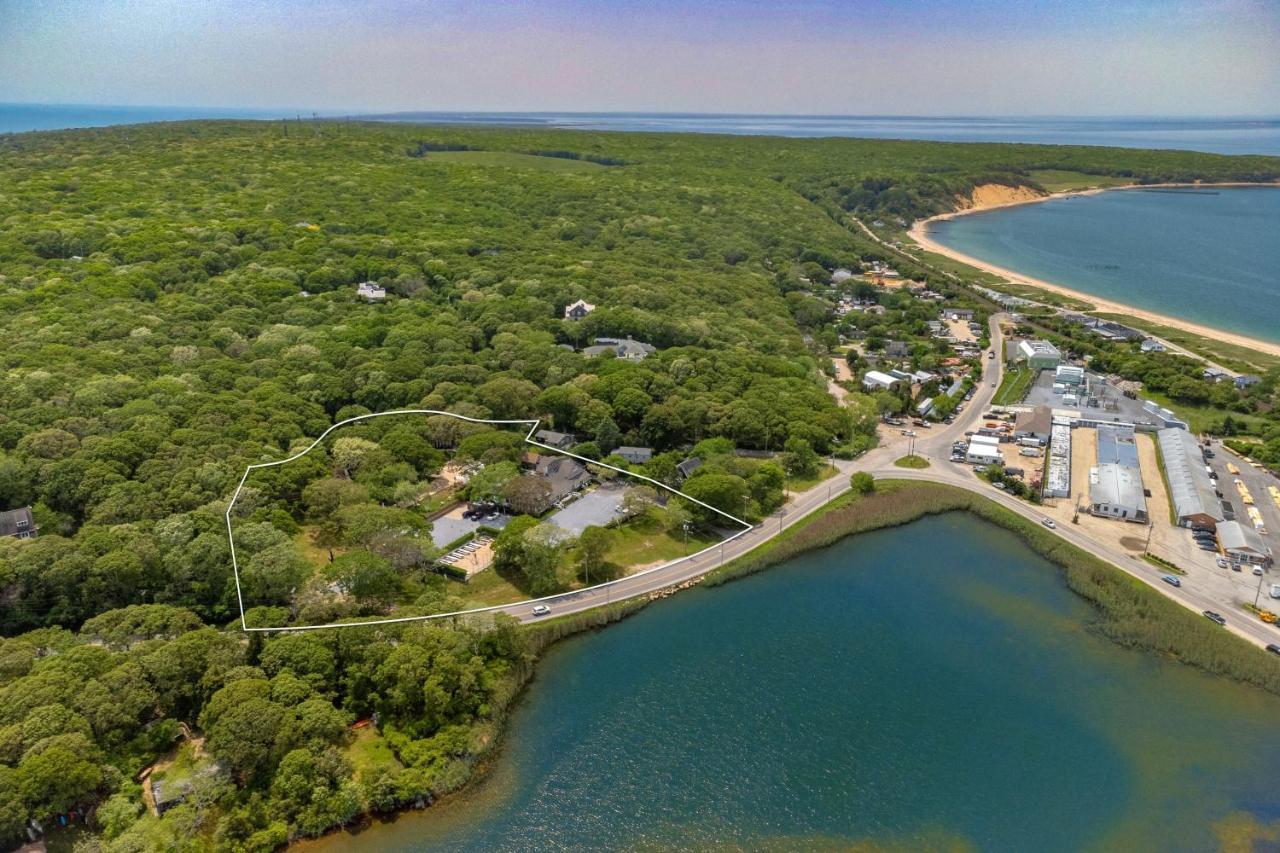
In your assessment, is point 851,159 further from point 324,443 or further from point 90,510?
point 90,510

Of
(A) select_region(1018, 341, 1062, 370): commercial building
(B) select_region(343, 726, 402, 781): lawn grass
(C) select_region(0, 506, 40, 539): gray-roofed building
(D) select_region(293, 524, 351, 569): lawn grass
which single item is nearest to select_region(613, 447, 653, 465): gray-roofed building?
(D) select_region(293, 524, 351, 569): lawn grass

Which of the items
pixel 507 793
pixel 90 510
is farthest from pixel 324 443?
pixel 507 793

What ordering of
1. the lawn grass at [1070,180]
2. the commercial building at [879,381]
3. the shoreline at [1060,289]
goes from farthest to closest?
the lawn grass at [1070,180] → the shoreline at [1060,289] → the commercial building at [879,381]

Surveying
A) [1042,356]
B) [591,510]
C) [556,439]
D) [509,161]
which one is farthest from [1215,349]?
[509,161]

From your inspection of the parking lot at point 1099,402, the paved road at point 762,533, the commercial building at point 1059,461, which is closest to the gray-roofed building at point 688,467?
the paved road at point 762,533

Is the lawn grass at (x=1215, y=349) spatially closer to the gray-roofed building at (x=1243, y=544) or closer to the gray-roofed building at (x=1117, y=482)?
the gray-roofed building at (x=1117, y=482)

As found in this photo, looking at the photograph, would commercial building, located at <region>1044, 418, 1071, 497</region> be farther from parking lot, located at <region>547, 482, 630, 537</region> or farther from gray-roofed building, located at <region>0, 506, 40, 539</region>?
gray-roofed building, located at <region>0, 506, 40, 539</region>
